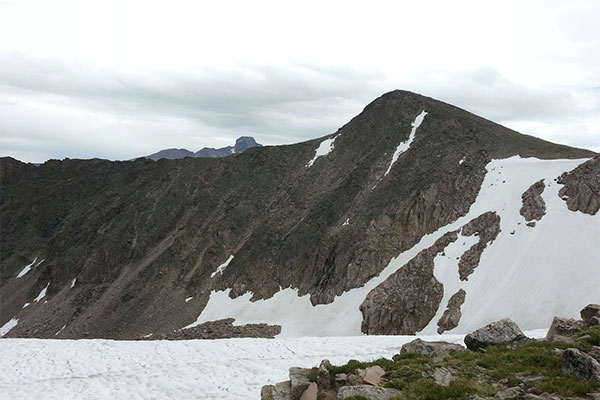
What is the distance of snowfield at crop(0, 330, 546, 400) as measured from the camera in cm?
1791

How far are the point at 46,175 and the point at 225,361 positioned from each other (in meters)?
110

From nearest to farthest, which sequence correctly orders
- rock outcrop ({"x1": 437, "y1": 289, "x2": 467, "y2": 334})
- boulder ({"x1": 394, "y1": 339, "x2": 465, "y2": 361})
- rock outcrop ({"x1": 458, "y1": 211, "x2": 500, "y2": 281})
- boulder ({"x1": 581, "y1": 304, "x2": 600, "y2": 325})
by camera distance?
boulder ({"x1": 394, "y1": 339, "x2": 465, "y2": 361}) → boulder ({"x1": 581, "y1": 304, "x2": 600, "y2": 325}) → rock outcrop ({"x1": 437, "y1": 289, "x2": 467, "y2": 334}) → rock outcrop ({"x1": 458, "y1": 211, "x2": 500, "y2": 281})

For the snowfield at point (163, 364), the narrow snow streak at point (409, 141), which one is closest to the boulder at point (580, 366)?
the snowfield at point (163, 364)

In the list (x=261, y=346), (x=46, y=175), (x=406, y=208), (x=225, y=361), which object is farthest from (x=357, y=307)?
(x=46, y=175)

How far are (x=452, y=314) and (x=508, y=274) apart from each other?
6670mm

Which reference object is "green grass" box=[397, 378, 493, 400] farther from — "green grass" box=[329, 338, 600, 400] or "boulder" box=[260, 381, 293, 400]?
"boulder" box=[260, 381, 293, 400]

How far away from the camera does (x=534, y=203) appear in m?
44.2

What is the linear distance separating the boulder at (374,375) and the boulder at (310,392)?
1350 mm

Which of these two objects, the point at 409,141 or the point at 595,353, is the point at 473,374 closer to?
the point at 595,353

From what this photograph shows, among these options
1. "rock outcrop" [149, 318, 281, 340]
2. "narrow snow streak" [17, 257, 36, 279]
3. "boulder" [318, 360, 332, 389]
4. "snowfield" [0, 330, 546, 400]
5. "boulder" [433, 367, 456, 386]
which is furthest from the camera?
"narrow snow streak" [17, 257, 36, 279]

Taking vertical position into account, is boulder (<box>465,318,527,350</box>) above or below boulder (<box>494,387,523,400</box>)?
below

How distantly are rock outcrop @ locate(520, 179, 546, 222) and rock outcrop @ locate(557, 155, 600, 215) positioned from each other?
181cm

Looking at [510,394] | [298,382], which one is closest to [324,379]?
[298,382]

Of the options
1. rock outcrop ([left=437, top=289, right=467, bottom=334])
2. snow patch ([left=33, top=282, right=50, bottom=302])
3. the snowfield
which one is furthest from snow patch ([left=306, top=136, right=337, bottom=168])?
the snowfield
